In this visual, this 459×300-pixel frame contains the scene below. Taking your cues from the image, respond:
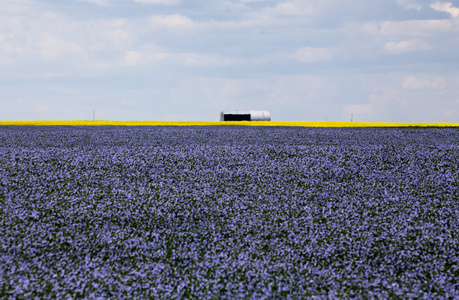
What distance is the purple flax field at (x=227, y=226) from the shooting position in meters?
7.36

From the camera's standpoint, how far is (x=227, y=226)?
9172 millimetres

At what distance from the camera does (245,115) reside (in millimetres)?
56656

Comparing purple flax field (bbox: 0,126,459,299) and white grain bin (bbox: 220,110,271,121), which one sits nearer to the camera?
purple flax field (bbox: 0,126,459,299)

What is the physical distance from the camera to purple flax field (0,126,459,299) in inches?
290

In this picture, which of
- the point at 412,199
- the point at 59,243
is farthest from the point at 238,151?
the point at 59,243

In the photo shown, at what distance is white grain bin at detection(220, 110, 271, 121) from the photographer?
5547 centimetres

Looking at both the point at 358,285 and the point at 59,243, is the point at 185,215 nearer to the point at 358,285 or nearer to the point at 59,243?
the point at 59,243

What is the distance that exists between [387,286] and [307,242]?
5.90 feet

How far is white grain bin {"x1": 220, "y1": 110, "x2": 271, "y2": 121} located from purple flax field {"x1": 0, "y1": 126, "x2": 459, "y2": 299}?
41.0 metres

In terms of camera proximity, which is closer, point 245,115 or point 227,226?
point 227,226

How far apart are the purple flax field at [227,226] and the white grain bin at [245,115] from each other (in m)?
41.0

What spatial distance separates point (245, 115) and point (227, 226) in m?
47.9

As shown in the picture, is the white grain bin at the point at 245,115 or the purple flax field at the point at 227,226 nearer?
the purple flax field at the point at 227,226

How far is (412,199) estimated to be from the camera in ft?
35.5
